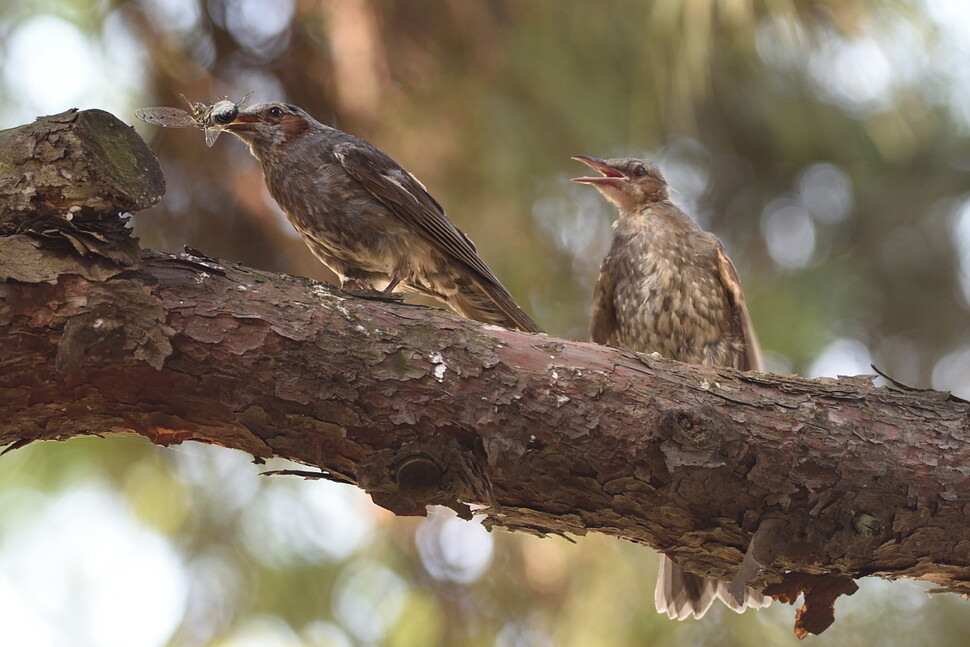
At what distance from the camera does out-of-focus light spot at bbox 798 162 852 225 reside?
727 centimetres

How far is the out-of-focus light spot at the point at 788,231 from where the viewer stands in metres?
6.68

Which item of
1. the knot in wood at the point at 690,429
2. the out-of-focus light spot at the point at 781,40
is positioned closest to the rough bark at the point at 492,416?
the knot in wood at the point at 690,429

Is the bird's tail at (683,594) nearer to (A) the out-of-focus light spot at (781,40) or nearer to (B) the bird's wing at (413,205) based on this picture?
(B) the bird's wing at (413,205)

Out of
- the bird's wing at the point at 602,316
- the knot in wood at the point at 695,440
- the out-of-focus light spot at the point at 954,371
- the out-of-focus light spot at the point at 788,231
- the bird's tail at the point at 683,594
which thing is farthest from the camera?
the out-of-focus light spot at the point at 954,371

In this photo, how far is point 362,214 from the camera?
3.47 metres

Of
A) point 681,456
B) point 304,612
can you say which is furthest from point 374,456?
point 304,612

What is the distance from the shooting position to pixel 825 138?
677 cm

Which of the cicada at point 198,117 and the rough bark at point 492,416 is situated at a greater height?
the cicada at point 198,117

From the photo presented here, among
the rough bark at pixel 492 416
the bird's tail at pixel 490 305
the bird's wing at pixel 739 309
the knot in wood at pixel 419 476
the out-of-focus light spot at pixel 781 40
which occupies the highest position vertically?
the out-of-focus light spot at pixel 781 40

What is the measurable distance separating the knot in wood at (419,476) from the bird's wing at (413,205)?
4.41 ft

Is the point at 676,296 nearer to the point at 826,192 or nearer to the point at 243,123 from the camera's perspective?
the point at 243,123

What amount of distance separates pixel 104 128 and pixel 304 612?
3277 millimetres

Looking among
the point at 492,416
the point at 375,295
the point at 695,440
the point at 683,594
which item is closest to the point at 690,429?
the point at 695,440

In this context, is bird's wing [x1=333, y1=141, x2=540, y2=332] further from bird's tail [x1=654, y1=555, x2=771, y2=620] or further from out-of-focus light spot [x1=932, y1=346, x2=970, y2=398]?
out-of-focus light spot [x1=932, y1=346, x2=970, y2=398]
